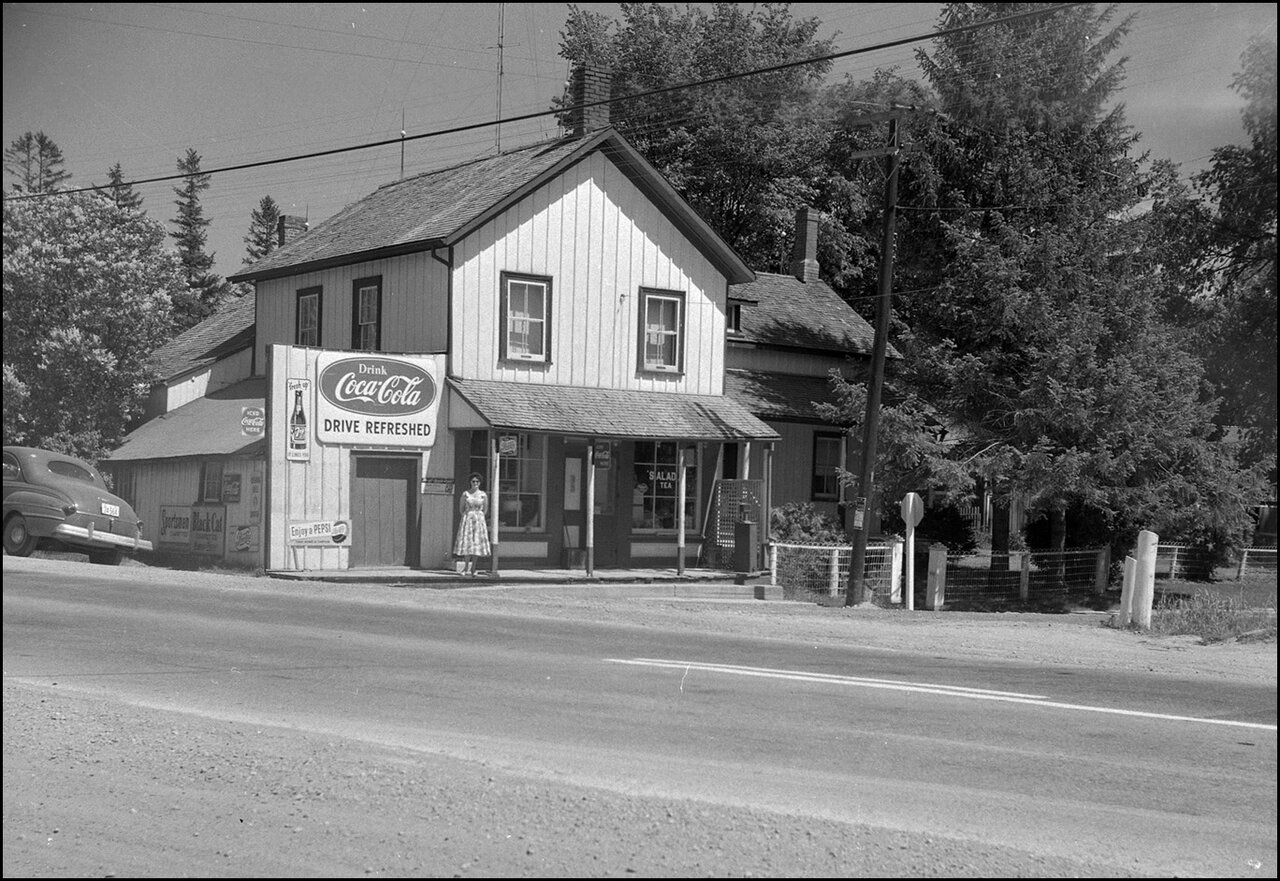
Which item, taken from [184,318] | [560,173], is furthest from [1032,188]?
[184,318]

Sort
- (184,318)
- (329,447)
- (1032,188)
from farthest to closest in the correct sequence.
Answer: (1032,188) → (329,447) → (184,318)

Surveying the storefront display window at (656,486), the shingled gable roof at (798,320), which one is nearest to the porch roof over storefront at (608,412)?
the storefront display window at (656,486)

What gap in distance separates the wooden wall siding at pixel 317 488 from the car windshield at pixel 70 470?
16.1 meters

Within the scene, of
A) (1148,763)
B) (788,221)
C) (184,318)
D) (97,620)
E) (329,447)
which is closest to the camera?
(184,318)

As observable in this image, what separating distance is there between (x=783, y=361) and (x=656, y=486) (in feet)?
23.4

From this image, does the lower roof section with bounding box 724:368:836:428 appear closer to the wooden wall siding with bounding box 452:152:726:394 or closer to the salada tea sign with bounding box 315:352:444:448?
the wooden wall siding with bounding box 452:152:726:394

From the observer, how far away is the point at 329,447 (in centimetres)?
2200

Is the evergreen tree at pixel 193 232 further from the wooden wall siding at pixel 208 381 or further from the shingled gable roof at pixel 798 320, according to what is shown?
the shingled gable roof at pixel 798 320

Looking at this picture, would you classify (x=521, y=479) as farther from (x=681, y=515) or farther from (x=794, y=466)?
(x=794, y=466)

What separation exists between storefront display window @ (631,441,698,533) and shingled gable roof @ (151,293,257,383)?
15.3 metres

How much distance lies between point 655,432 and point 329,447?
6.54 meters

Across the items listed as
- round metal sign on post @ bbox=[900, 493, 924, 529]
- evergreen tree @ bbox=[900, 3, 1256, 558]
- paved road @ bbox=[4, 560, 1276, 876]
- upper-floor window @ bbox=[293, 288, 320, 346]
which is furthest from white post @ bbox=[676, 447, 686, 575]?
paved road @ bbox=[4, 560, 1276, 876]

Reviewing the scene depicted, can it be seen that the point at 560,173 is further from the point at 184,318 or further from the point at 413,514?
the point at 184,318

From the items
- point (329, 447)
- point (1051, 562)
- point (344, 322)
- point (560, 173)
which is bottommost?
point (1051, 562)
